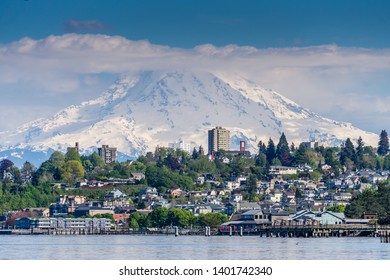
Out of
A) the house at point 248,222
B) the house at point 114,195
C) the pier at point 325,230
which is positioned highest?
the house at point 114,195

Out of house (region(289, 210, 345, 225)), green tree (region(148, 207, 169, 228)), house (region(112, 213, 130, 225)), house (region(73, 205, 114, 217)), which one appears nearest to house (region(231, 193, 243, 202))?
house (region(73, 205, 114, 217))

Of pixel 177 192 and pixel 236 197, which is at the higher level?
pixel 177 192

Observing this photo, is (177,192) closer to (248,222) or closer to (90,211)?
(90,211)

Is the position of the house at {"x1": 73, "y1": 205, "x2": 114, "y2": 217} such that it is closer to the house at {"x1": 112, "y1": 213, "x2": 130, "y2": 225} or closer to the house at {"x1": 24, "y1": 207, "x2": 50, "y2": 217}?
the house at {"x1": 112, "y1": 213, "x2": 130, "y2": 225}

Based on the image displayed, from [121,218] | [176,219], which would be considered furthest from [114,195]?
[176,219]

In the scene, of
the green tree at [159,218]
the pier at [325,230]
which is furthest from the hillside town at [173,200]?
the pier at [325,230]

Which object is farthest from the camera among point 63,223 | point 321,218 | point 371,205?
point 63,223

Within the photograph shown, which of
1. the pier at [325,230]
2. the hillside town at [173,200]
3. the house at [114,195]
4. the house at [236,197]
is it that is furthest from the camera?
the house at [114,195]

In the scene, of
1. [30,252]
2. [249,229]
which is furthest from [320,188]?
[30,252]

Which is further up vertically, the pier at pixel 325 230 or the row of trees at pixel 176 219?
the row of trees at pixel 176 219

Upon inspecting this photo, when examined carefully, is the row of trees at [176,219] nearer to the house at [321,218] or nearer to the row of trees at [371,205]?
the house at [321,218]

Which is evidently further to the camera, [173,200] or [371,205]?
[173,200]

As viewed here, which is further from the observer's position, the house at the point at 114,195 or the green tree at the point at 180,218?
the house at the point at 114,195
